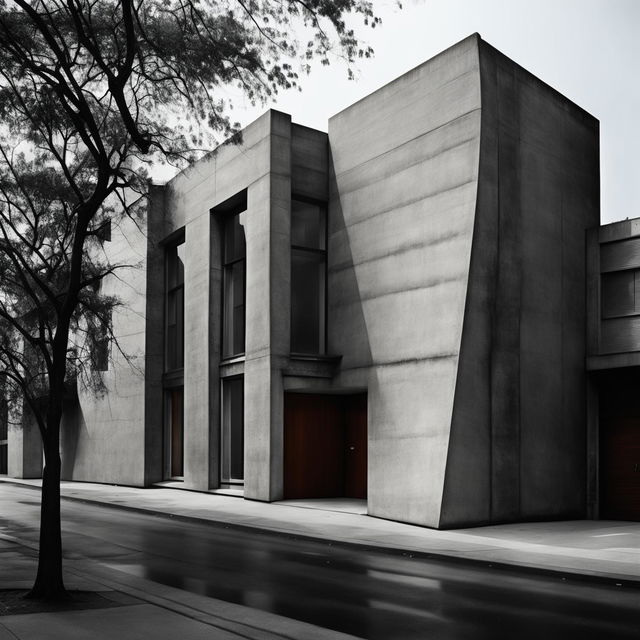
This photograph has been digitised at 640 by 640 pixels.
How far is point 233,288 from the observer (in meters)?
28.5

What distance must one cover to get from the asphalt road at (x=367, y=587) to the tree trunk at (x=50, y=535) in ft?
6.41

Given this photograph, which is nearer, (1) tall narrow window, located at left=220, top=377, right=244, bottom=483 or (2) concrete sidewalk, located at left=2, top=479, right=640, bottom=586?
(2) concrete sidewalk, located at left=2, top=479, right=640, bottom=586

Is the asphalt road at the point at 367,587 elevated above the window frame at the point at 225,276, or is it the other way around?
the window frame at the point at 225,276

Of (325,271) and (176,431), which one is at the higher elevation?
(325,271)

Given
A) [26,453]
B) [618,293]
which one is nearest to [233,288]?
[618,293]

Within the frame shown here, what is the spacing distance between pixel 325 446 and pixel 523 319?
26.9 feet

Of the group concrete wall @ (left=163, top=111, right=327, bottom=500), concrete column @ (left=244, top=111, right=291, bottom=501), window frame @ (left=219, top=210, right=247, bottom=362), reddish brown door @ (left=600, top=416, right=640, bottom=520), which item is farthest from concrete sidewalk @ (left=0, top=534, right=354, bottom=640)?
window frame @ (left=219, top=210, right=247, bottom=362)

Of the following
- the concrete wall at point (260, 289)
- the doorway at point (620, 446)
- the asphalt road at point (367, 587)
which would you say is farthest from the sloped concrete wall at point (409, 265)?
the doorway at point (620, 446)

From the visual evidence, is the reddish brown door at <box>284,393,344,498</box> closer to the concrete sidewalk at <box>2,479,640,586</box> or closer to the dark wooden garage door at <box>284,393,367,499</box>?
the dark wooden garage door at <box>284,393,367,499</box>

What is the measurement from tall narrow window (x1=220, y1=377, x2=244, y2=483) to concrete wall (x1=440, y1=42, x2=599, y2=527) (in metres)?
10.1

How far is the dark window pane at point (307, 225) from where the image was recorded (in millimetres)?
25562

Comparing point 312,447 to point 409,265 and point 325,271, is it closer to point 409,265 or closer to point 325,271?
point 325,271

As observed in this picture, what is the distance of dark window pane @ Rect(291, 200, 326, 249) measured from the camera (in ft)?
83.9

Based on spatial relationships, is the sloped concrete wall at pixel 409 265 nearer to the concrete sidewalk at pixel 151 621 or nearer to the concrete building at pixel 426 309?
the concrete building at pixel 426 309
